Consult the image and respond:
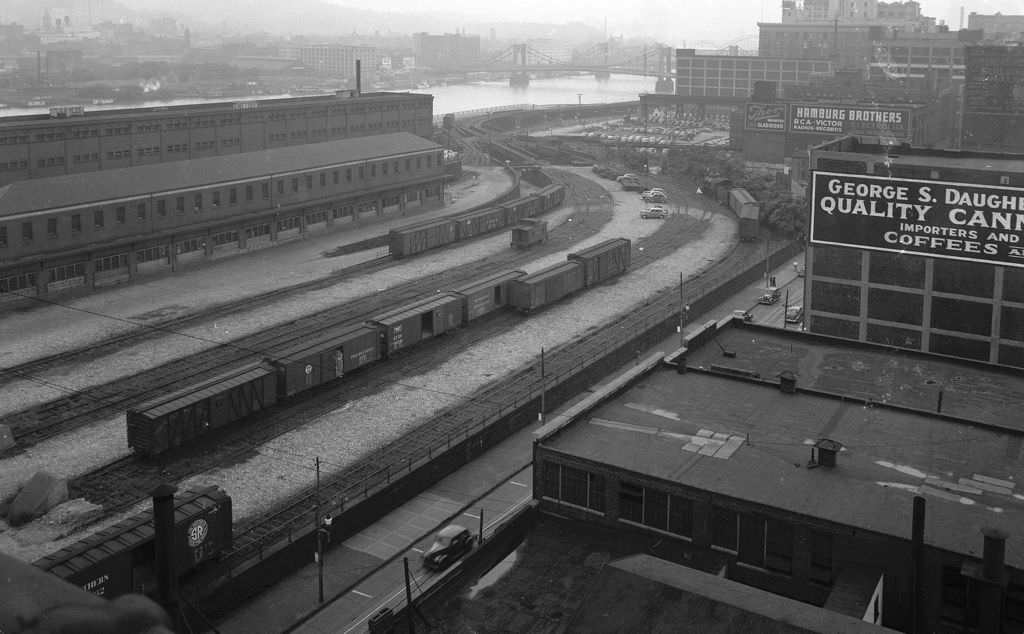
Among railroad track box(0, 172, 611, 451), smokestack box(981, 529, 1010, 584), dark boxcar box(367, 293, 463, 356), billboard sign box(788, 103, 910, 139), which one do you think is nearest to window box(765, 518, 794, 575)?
smokestack box(981, 529, 1010, 584)

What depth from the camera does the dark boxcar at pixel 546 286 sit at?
46031 mm

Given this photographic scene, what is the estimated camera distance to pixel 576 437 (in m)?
24.0

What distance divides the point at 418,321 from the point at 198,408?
1210 centimetres

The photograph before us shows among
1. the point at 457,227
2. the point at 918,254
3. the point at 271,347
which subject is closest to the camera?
the point at 918,254

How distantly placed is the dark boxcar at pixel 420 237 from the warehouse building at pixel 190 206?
7.15 m

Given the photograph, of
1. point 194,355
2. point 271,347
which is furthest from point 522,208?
point 194,355

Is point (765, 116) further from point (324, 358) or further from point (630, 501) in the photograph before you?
point (630, 501)

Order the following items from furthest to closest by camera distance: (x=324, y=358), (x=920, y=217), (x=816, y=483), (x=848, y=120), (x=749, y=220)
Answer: (x=848, y=120) → (x=749, y=220) → (x=920, y=217) → (x=324, y=358) → (x=816, y=483)

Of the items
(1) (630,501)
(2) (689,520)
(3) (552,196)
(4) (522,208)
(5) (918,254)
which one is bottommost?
(2) (689,520)

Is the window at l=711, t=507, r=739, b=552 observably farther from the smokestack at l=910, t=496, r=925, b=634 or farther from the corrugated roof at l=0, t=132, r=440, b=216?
the corrugated roof at l=0, t=132, r=440, b=216

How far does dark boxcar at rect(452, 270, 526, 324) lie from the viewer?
43.8 meters

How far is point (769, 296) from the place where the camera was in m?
51.2

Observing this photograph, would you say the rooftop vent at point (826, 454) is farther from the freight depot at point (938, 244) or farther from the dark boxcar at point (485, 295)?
the dark boxcar at point (485, 295)

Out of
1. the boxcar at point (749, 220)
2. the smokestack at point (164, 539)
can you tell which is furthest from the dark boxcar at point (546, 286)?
the smokestack at point (164, 539)
